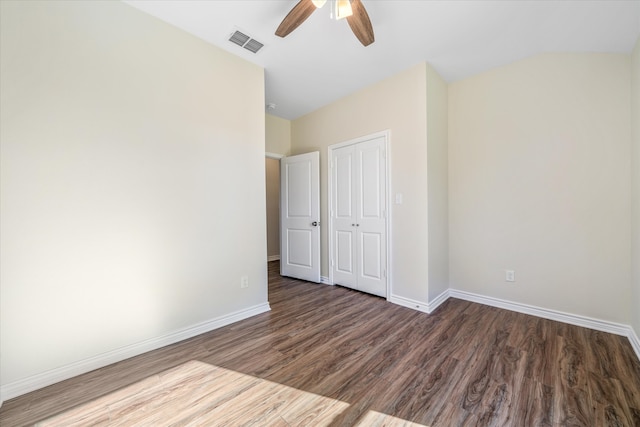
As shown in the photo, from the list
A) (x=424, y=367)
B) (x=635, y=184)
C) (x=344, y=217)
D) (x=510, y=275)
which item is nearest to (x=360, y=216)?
(x=344, y=217)

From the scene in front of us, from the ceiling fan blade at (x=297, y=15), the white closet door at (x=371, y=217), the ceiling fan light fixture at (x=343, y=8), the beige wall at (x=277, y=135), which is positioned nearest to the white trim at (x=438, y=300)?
the white closet door at (x=371, y=217)

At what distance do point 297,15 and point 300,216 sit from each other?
273 centimetres

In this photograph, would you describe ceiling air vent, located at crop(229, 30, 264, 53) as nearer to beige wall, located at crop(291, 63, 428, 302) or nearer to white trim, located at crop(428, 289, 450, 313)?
beige wall, located at crop(291, 63, 428, 302)

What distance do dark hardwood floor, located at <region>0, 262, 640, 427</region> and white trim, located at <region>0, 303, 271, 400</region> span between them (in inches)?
2.1

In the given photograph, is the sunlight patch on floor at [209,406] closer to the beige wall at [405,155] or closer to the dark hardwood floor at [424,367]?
the dark hardwood floor at [424,367]

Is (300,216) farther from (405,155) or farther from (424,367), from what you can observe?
(424,367)

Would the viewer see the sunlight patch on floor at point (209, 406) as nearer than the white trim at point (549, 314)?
Yes

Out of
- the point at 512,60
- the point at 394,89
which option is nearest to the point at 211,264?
the point at 394,89

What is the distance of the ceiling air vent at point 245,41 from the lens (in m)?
2.33

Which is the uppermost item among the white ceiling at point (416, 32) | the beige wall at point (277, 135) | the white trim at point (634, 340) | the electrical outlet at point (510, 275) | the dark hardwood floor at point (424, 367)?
the white ceiling at point (416, 32)

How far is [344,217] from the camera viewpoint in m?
3.64

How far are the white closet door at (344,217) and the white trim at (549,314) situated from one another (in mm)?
1359

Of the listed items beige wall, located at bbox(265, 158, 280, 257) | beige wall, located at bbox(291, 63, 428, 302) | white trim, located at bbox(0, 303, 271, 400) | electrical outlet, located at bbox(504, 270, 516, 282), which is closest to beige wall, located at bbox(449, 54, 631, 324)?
electrical outlet, located at bbox(504, 270, 516, 282)

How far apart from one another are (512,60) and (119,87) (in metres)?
3.77
